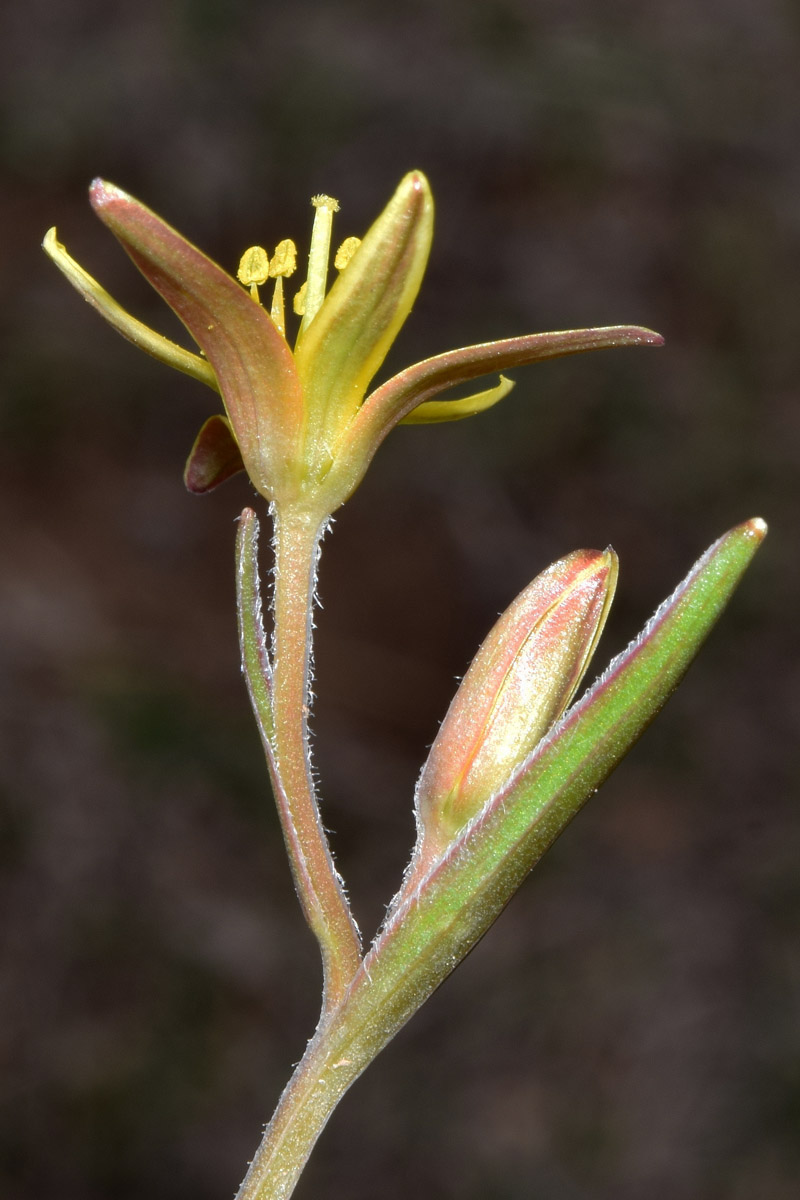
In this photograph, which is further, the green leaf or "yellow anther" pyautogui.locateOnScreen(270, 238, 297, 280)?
"yellow anther" pyautogui.locateOnScreen(270, 238, 297, 280)

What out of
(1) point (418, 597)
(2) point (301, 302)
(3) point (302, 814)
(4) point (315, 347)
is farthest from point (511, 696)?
(1) point (418, 597)

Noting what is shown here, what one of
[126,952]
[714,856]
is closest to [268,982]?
[126,952]

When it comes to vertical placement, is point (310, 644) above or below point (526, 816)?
above

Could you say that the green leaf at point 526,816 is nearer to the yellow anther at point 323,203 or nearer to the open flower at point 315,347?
the open flower at point 315,347

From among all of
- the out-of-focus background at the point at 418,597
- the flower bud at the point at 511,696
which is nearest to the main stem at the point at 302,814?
the flower bud at the point at 511,696

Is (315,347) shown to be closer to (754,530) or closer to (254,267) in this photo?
Answer: (254,267)

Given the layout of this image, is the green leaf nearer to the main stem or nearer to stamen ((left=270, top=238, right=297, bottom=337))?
the main stem

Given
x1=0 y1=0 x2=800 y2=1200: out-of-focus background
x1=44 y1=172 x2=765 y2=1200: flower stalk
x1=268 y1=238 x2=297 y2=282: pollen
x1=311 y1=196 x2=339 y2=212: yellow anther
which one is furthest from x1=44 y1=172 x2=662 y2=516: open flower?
x1=0 y1=0 x2=800 y2=1200: out-of-focus background
